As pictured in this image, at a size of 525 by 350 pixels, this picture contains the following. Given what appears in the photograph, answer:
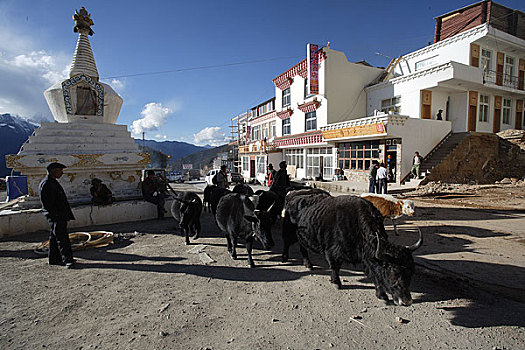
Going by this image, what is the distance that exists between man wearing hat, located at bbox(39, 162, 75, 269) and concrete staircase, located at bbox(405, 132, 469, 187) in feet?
48.4

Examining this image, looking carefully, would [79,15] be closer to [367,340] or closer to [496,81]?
[367,340]

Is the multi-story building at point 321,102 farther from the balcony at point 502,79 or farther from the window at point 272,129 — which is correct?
the balcony at point 502,79

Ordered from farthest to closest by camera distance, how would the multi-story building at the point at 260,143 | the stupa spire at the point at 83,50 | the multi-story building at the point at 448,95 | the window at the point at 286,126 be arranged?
the multi-story building at the point at 260,143
the window at the point at 286,126
the multi-story building at the point at 448,95
the stupa spire at the point at 83,50

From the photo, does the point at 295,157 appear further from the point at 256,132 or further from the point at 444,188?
the point at 444,188

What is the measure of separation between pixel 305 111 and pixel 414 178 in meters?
11.2

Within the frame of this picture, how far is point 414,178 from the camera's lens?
13906 mm

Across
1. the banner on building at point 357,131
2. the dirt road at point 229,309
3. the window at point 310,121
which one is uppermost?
the window at point 310,121

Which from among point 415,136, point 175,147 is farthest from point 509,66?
point 175,147

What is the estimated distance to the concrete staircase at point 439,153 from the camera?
44.5ft

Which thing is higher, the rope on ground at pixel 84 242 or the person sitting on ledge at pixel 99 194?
the person sitting on ledge at pixel 99 194

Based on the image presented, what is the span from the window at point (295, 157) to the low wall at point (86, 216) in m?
17.0

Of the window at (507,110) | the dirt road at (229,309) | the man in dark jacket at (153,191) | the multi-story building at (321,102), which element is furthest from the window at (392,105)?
the man in dark jacket at (153,191)

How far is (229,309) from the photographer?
3156 millimetres

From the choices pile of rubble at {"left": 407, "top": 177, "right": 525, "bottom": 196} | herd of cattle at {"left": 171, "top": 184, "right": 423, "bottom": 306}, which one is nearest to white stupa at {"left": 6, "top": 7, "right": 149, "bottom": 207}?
herd of cattle at {"left": 171, "top": 184, "right": 423, "bottom": 306}
